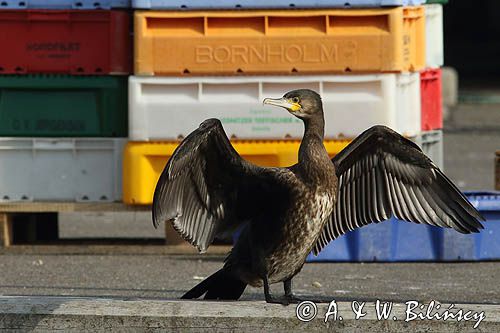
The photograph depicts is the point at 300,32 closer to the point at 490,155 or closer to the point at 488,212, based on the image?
the point at 488,212

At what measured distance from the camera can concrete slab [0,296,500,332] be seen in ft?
21.4

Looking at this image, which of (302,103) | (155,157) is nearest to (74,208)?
(155,157)

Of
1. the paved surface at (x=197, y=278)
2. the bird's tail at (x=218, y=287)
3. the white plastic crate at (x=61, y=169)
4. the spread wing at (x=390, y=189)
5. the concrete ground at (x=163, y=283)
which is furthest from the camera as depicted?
the white plastic crate at (x=61, y=169)

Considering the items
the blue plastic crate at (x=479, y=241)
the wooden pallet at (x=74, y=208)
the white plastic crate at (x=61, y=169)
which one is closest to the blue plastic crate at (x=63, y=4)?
the white plastic crate at (x=61, y=169)

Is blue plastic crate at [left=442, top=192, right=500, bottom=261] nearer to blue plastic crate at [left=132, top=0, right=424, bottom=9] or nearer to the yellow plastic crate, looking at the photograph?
the yellow plastic crate

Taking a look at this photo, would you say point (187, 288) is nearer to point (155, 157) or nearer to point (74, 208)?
point (155, 157)

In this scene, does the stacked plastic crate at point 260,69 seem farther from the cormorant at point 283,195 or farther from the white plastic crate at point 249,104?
the cormorant at point 283,195

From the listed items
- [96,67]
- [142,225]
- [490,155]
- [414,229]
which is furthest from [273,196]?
[490,155]

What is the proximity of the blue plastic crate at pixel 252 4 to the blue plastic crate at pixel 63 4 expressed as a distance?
254 mm

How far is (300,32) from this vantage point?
10.2 m

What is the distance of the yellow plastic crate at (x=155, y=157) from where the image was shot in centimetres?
1018

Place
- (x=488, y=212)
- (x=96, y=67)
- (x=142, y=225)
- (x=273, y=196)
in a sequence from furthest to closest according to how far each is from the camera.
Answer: (x=142, y=225), (x=96, y=67), (x=488, y=212), (x=273, y=196)

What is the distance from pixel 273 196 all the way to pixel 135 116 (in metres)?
3.57

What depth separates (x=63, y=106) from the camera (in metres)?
10.5
